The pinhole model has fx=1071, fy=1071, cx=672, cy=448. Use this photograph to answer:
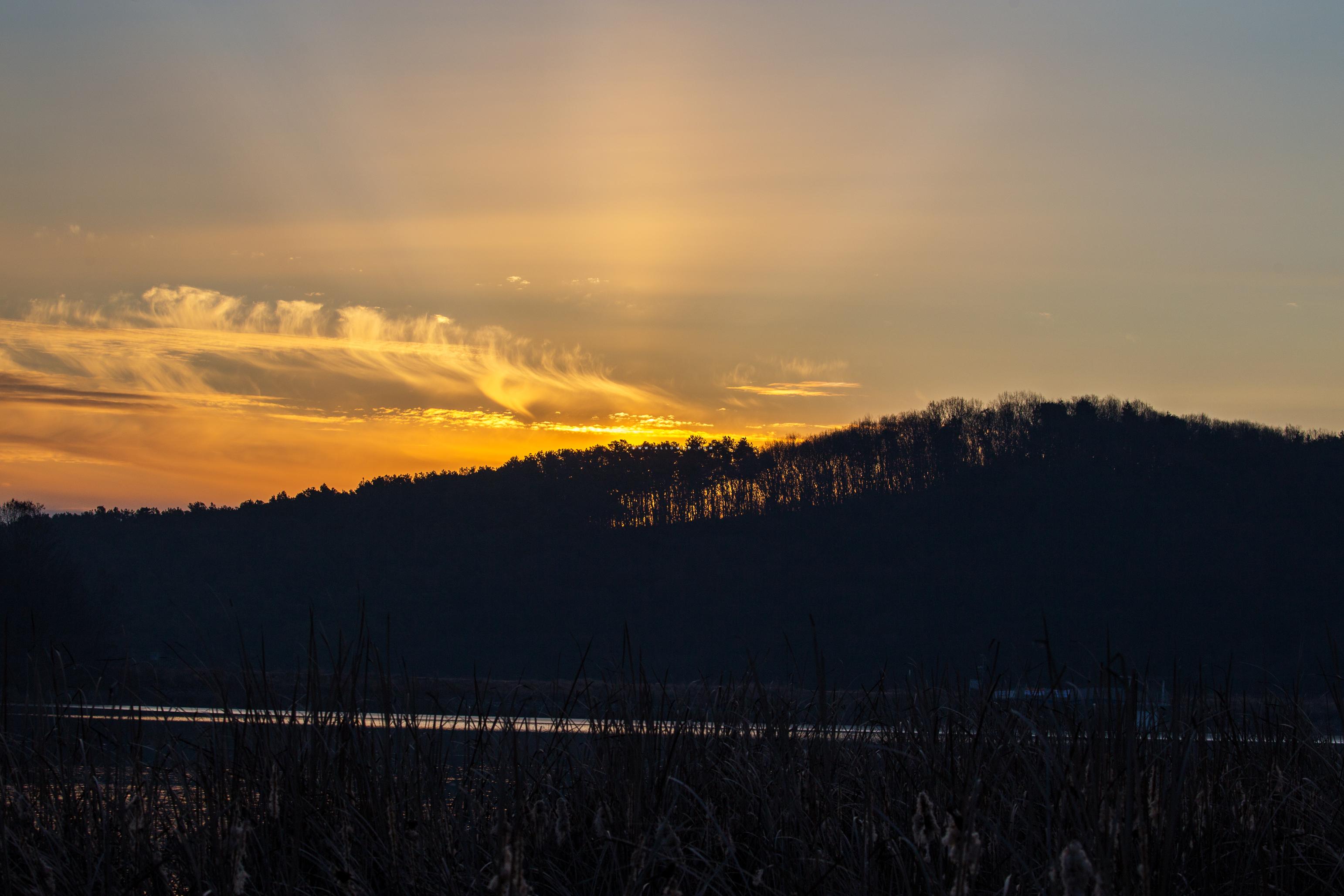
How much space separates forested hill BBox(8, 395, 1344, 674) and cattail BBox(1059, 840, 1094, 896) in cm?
7856

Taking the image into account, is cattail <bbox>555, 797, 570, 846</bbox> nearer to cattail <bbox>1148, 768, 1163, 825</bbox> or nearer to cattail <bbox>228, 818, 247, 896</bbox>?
cattail <bbox>228, 818, 247, 896</bbox>

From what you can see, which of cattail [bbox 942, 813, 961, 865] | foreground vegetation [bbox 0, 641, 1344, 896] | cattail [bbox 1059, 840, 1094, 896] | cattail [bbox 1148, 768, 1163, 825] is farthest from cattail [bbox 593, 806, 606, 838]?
cattail [bbox 1059, 840, 1094, 896]

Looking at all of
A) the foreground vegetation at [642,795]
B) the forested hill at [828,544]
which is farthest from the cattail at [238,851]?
the forested hill at [828,544]

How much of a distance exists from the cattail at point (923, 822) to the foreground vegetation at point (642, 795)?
0.01 metres

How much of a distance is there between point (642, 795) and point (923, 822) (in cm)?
111

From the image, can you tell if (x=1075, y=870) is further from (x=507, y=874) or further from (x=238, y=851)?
(x=238, y=851)

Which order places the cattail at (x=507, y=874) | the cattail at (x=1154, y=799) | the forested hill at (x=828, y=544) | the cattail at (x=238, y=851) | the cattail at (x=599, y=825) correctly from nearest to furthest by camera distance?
the cattail at (x=507, y=874)
the cattail at (x=238, y=851)
the cattail at (x=1154, y=799)
the cattail at (x=599, y=825)
the forested hill at (x=828, y=544)

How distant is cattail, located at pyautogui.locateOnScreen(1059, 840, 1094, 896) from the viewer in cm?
166

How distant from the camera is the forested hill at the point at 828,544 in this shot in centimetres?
8381

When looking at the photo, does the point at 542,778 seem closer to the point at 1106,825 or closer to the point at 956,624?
the point at 1106,825

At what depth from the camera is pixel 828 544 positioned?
9212 cm

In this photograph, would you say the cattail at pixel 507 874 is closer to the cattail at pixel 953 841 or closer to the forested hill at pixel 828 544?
the cattail at pixel 953 841

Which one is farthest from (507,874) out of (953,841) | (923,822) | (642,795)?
(642,795)

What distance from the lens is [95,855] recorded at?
326cm
